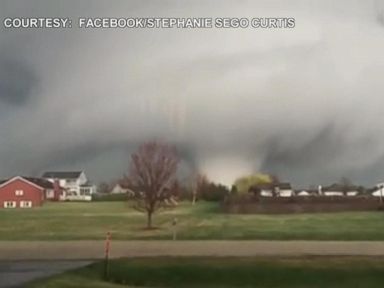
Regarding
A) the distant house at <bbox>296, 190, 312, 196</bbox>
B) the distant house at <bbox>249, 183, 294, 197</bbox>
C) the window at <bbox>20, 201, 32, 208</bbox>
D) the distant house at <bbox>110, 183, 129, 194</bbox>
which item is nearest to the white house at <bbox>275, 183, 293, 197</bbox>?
the distant house at <bbox>249, 183, 294, 197</bbox>

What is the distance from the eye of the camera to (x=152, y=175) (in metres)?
10.8

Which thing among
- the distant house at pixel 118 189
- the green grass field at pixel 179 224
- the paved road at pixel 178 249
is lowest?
the paved road at pixel 178 249

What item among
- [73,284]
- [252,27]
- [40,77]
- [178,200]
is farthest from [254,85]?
[73,284]

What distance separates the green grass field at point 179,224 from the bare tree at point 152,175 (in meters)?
0.18

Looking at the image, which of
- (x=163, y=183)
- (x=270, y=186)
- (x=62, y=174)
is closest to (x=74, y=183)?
(x=62, y=174)

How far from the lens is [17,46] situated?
10383 millimetres

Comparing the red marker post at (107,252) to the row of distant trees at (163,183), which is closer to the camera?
the red marker post at (107,252)

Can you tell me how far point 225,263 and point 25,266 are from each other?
114 inches

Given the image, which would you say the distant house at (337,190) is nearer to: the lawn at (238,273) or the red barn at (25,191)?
the lawn at (238,273)

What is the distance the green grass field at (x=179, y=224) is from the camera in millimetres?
10773

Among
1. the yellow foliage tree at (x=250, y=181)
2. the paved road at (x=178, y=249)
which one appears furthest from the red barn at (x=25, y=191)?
the yellow foliage tree at (x=250, y=181)

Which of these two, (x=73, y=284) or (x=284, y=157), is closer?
(x=73, y=284)

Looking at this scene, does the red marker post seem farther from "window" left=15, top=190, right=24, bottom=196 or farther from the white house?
the white house

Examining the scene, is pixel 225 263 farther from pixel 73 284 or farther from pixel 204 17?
pixel 204 17
